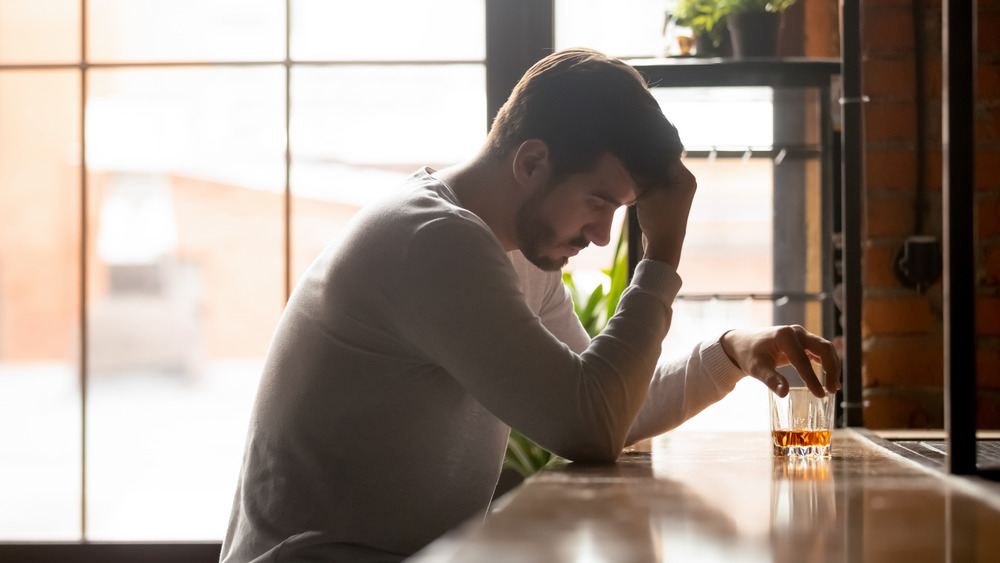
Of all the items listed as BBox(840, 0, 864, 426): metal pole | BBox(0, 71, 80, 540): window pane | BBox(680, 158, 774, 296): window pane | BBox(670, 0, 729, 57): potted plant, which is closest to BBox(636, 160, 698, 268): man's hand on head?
BBox(840, 0, 864, 426): metal pole

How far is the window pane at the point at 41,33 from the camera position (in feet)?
7.37

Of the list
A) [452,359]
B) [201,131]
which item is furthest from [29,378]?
[452,359]

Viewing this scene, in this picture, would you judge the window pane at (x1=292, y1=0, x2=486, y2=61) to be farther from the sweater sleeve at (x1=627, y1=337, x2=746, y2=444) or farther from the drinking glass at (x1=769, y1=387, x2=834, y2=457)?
the drinking glass at (x1=769, y1=387, x2=834, y2=457)

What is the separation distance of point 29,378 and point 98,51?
33.5 inches

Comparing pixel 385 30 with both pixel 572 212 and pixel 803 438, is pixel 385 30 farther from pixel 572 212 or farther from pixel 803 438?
pixel 803 438

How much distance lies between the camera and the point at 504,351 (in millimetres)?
1000

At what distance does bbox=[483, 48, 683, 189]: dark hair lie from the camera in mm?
1174

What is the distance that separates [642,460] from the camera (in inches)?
43.2

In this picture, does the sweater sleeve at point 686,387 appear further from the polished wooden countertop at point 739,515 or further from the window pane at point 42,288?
the window pane at point 42,288

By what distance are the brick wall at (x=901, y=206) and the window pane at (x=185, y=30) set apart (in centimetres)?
139

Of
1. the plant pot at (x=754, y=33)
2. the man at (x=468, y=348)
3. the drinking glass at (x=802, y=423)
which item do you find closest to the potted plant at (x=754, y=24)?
the plant pot at (x=754, y=33)

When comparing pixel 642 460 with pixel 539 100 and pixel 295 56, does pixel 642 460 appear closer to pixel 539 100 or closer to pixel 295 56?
pixel 539 100

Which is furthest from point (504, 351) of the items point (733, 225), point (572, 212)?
point (733, 225)

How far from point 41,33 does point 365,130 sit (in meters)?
0.84
